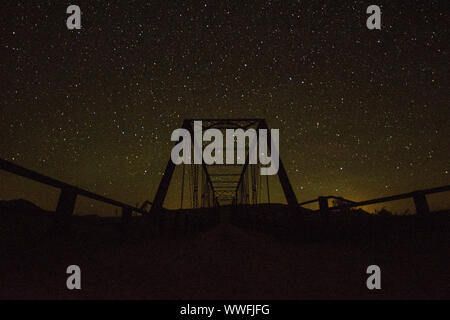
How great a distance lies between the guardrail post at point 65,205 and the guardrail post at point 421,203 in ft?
14.4

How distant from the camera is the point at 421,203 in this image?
342 centimetres

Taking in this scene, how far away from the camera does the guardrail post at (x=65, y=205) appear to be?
2746 millimetres

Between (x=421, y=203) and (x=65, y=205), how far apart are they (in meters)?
4.53

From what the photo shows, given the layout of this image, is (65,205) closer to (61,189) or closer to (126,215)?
(61,189)

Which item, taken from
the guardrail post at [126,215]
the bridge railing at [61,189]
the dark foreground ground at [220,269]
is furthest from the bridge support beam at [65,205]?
the guardrail post at [126,215]

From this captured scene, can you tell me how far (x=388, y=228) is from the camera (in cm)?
428

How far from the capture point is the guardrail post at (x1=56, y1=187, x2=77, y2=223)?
108 inches

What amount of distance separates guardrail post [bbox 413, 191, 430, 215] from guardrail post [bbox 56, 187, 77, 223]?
4393 mm

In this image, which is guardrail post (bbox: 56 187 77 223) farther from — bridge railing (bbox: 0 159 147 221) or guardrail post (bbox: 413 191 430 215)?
guardrail post (bbox: 413 191 430 215)

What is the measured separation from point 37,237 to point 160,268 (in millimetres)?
1419

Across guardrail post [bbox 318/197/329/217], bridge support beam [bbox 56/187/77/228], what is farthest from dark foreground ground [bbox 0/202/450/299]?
guardrail post [bbox 318/197/329/217]

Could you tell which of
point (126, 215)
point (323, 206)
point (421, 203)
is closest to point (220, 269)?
point (421, 203)

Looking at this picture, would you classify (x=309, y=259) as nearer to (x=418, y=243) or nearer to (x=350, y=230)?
(x=418, y=243)

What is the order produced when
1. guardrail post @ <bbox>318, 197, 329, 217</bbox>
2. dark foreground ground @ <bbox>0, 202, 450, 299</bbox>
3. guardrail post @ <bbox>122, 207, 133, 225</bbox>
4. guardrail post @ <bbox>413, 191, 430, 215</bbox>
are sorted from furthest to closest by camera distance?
guardrail post @ <bbox>318, 197, 329, 217</bbox>, guardrail post @ <bbox>122, 207, 133, 225</bbox>, guardrail post @ <bbox>413, 191, 430, 215</bbox>, dark foreground ground @ <bbox>0, 202, 450, 299</bbox>
